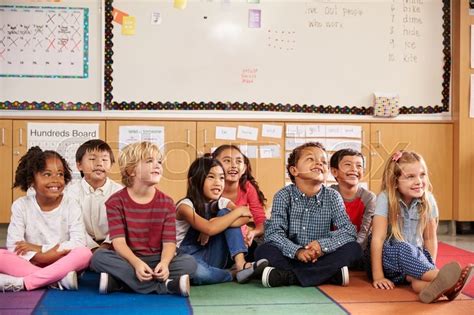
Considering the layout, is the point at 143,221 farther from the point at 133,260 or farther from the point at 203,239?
the point at 203,239

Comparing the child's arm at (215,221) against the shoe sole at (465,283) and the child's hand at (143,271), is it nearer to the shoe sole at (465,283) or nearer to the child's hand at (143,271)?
the child's hand at (143,271)

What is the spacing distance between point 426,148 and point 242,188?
2.03 m

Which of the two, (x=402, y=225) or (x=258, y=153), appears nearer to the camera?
(x=402, y=225)

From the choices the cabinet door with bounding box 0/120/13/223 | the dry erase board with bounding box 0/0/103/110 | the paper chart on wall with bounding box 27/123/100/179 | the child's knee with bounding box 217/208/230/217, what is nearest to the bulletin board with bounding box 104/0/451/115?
the dry erase board with bounding box 0/0/103/110

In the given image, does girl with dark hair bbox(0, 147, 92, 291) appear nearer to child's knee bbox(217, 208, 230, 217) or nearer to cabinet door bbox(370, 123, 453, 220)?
child's knee bbox(217, 208, 230, 217)

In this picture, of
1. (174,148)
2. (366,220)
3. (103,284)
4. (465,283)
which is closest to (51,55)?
(174,148)

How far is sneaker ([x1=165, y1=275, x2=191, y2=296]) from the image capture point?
2388 mm

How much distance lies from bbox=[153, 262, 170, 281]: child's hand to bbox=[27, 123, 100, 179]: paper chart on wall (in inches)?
84.3

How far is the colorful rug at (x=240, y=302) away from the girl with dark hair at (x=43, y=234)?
0.07 metres

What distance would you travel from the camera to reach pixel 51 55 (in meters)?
4.45

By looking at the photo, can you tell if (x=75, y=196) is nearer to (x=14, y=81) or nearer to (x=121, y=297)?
(x=121, y=297)

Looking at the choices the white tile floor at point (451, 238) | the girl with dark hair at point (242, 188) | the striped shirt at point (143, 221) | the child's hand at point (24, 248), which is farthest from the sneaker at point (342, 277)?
the white tile floor at point (451, 238)

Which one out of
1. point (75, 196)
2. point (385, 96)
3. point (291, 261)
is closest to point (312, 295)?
point (291, 261)

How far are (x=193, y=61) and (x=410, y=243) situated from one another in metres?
2.42
